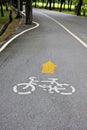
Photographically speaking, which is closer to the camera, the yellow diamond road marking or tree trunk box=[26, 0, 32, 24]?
the yellow diamond road marking

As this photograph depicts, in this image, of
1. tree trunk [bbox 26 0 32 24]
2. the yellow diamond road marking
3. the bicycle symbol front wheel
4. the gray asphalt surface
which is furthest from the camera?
tree trunk [bbox 26 0 32 24]

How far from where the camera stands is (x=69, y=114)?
6281mm

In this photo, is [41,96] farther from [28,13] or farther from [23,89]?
[28,13]

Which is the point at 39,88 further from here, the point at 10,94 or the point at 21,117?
the point at 21,117

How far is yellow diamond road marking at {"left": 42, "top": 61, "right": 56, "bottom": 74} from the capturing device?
988 cm

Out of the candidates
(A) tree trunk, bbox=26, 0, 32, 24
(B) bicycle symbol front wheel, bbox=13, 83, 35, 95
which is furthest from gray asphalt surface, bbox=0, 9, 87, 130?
(A) tree trunk, bbox=26, 0, 32, 24

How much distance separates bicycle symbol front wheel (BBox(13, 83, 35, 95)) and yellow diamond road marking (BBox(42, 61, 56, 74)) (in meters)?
1.64

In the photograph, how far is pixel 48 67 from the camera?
Result: 10.4 meters

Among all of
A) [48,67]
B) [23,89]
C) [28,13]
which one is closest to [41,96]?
[23,89]

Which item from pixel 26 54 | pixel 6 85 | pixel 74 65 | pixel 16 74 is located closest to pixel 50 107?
pixel 6 85

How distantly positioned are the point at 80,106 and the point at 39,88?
1472 mm

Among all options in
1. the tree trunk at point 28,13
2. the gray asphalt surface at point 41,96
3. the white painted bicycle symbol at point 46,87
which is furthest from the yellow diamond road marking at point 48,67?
the tree trunk at point 28,13

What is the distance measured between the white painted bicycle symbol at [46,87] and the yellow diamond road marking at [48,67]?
1.20 meters

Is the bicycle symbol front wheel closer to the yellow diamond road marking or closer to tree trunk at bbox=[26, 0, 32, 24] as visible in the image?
the yellow diamond road marking
